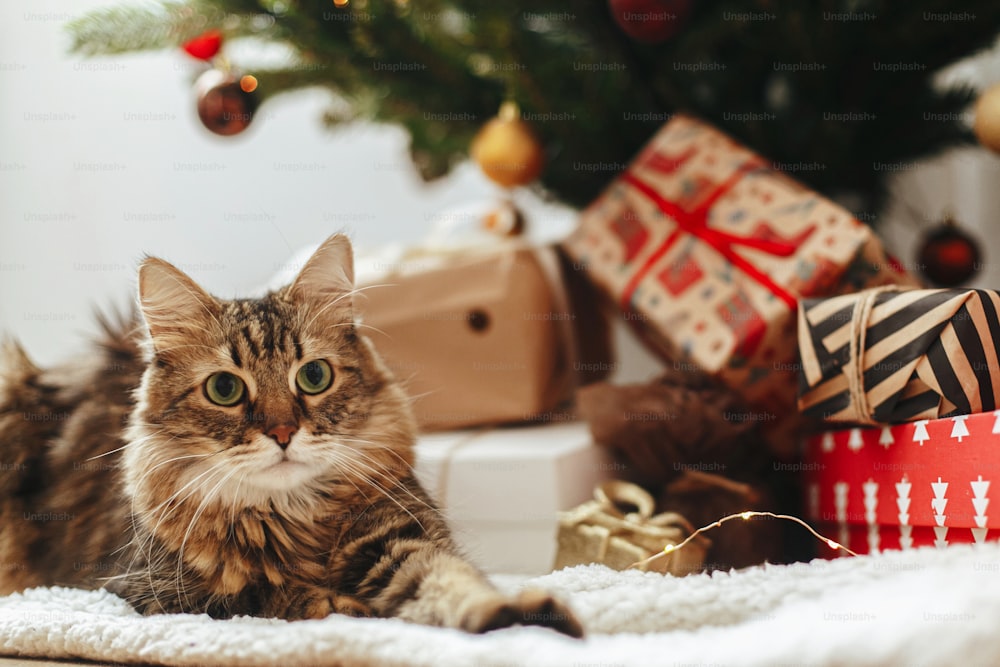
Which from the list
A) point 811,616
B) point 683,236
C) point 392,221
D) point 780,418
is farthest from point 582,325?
point 811,616

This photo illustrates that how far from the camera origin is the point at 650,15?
0.95 m

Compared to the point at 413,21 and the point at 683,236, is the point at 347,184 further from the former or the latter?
the point at 683,236

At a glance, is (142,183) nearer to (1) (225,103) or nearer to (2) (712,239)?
(1) (225,103)

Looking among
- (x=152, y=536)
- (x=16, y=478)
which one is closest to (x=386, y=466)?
(x=152, y=536)

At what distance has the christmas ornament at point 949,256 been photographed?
1.19 metres

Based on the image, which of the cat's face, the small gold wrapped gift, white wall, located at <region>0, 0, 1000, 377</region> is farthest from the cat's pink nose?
white wall, located at <region>0, 0, 1000, 377</region>

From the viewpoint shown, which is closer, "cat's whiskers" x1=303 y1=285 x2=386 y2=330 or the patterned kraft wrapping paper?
"cat's whiskers" x1=303 y1=285 x2=386 y2=330

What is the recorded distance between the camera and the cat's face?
27.4 inches

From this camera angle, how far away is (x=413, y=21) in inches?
45.1

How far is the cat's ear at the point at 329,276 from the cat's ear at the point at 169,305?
97 mm

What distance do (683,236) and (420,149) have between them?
56cm

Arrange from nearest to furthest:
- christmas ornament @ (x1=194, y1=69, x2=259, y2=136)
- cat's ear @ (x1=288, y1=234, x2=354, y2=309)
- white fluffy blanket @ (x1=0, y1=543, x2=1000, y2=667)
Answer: white fluffy blanket @ (x1=0, y1=543, x2=1000, y2=667) < cat's ear @ (x1=288, y1=234, x2=354, y2=309) < christmas ornament @ (x1=194, y1=69, x2=259, y2=136)

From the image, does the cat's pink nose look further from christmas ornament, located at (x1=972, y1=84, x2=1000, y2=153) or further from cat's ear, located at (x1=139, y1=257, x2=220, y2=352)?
christmas ornament, located at (x1=972, y1=84, x2=1000, y2=153)

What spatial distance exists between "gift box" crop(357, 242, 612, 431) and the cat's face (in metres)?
0.47
